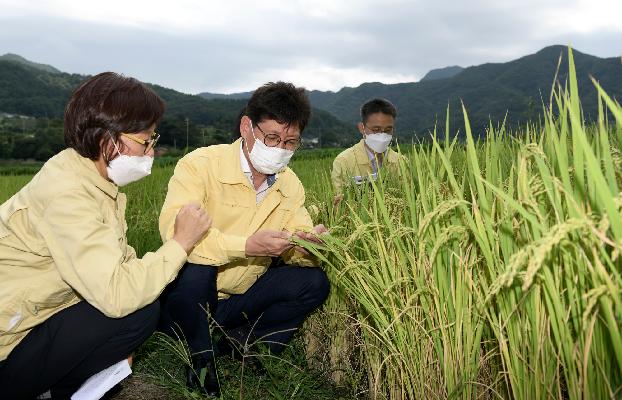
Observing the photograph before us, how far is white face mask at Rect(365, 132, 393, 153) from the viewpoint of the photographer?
14.3 feet

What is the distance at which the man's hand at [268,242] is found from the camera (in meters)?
2.43

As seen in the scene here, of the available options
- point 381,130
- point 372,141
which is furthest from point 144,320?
point 381,130

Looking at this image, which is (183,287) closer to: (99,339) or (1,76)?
(99,339)

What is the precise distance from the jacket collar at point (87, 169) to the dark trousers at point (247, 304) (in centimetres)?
64

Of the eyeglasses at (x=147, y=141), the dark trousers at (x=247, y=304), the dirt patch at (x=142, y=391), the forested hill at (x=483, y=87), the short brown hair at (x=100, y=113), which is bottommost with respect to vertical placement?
the dirt patch at (x=142, y=391)

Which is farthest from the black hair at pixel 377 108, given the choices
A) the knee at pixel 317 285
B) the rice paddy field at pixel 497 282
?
the knee at pixel 317 285

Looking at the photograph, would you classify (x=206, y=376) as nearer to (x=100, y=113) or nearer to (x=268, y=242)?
(x=268, y=242)

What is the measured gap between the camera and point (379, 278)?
188 cm

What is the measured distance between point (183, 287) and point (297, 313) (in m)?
0.64

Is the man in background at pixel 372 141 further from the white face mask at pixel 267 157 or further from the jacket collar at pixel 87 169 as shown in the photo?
the jacket collar at pixel 87 169

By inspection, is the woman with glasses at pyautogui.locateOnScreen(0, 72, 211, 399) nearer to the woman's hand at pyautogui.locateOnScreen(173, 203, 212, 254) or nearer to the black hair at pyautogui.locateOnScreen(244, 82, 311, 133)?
the woman's hand at pyautogui.locateOnScreen(173, 203, 212, 254)

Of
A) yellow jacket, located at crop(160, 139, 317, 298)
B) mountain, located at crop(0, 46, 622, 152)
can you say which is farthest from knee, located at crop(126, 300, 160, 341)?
mountain, located at crop(0, 46, 622, 152)

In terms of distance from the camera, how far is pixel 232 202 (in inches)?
111

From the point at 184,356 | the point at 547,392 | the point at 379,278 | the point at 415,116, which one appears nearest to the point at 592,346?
the point at 547,392
